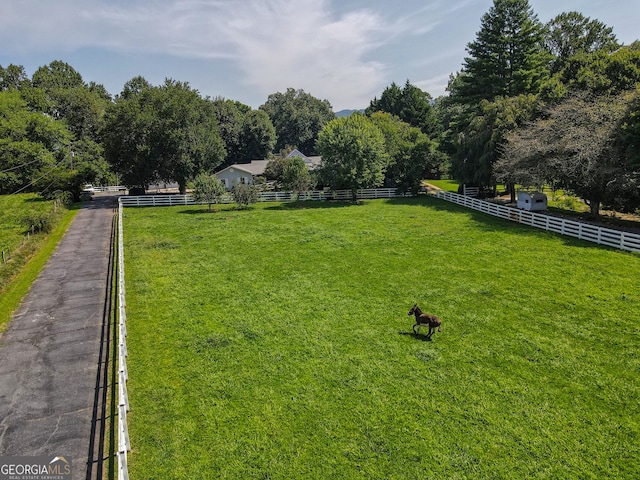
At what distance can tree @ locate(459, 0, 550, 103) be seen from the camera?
137 ft

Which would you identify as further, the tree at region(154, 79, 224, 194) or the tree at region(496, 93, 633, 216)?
the tree at region(154, 79, 224, 194)

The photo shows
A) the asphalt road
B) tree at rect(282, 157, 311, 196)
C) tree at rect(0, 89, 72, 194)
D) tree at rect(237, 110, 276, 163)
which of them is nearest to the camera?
the asphalt road

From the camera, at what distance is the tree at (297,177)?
38.6 meters

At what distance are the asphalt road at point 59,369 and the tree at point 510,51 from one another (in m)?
43.8

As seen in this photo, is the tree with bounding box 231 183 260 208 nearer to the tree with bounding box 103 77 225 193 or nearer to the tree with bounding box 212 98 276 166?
the tree with bounding box 103 77 225 193

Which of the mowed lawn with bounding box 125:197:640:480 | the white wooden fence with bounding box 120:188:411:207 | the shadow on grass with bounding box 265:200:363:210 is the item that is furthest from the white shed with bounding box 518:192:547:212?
the shadow on grass with bounding box 265:200:363:210

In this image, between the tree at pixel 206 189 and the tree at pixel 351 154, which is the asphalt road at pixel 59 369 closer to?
the tree at pixel 206 189

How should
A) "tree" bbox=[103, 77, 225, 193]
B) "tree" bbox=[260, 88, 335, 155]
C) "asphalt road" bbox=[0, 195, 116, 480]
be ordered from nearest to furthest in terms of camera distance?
"asphalt road" bbox=[0, 195, 116, 480] → "tree" bbox=[103, 77, 225, 193] → "tree" bbox=[260, 88, 335, 155]

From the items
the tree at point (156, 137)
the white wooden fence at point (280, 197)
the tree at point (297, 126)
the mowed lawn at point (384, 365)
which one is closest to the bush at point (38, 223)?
the mowed lawn at point (384, 365)

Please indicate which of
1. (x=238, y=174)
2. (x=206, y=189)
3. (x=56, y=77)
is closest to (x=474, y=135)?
(x=206, y=189)

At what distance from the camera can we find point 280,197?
41.6m

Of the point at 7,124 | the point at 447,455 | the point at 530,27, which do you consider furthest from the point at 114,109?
the point at 530,27

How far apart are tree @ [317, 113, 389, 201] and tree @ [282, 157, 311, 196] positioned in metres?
2.00

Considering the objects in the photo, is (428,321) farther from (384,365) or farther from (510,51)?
(510,51)
